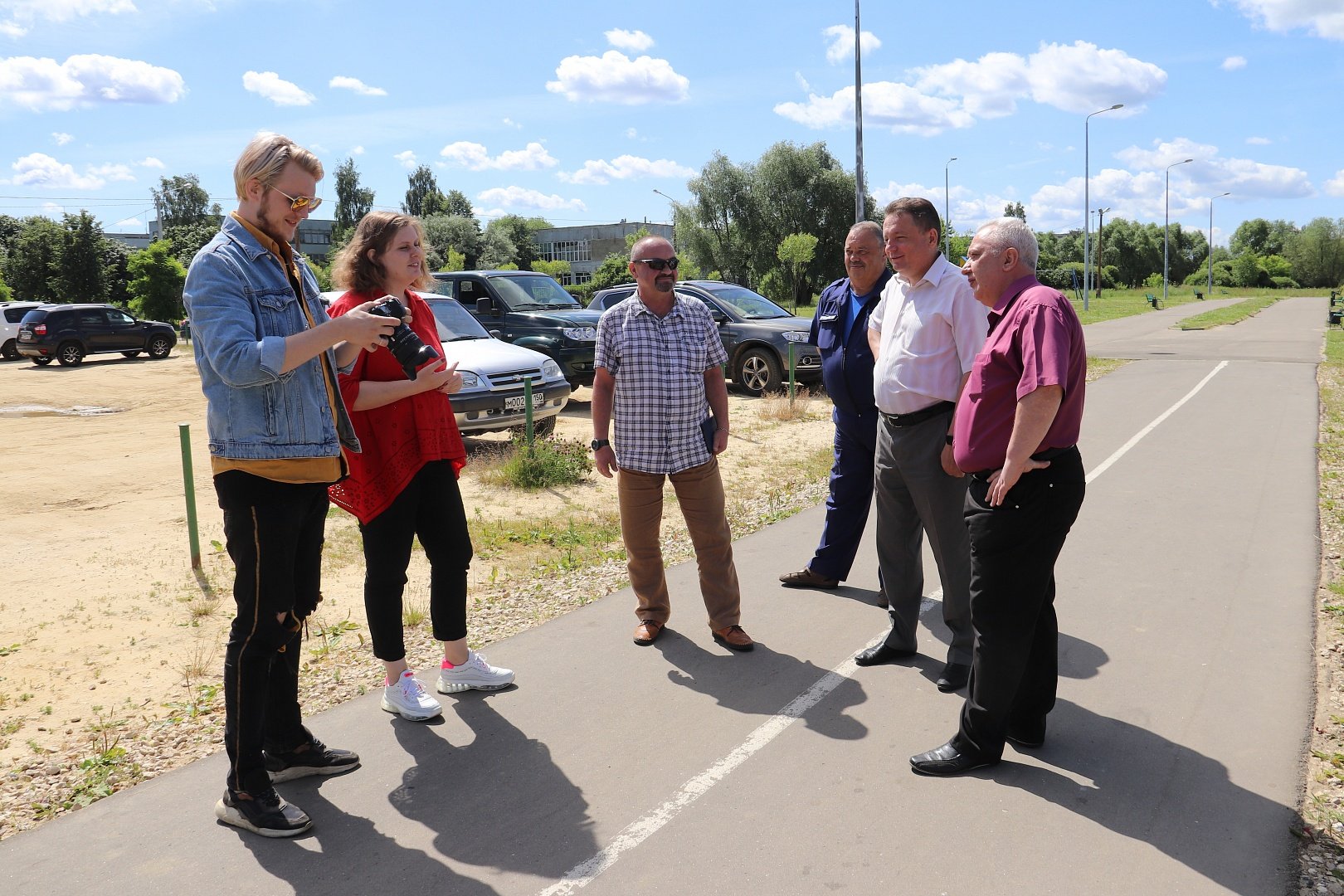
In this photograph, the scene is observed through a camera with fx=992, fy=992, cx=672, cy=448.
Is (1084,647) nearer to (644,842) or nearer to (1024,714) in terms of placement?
(1024,714)

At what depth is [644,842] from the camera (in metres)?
3.24

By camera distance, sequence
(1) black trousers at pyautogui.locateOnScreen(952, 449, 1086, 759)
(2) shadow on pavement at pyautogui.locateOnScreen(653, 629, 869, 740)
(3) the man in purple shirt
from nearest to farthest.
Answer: (3) the man in purple shirt < (1) black trousers at pyautogui.locateOnScreen(952, 449, 1086, 759) < (2) shadow on pavement at pyautogui.locateOnScreen(653, 629, 869, 740)

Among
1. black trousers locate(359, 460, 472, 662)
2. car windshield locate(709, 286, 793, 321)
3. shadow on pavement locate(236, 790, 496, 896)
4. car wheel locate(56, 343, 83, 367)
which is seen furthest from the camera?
car wheel locate(56, 343, 83, 367)

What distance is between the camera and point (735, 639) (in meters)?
5.01

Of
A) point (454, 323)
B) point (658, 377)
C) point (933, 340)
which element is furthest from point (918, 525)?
point (454, 323)

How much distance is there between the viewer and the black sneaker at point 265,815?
10.8 ft

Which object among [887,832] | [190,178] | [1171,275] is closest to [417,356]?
[887,832]

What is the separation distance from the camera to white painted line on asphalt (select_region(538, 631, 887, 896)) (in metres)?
3.08

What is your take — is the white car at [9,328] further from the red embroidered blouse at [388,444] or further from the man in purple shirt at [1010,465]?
the man in purple shirt at [1010,465]

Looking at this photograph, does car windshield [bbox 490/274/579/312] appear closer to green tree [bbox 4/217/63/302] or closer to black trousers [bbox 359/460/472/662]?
black trousers [bbox 359/460/472/662]

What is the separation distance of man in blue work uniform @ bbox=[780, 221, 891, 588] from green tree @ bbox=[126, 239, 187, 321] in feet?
136

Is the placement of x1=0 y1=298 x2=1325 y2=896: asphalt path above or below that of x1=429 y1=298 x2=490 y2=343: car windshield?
below

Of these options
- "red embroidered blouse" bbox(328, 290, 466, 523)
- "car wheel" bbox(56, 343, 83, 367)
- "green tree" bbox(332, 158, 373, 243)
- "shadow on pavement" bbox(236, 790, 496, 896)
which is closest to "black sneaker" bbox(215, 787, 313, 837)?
"shadow on pavement" bbox(236, 790, 496, 896)

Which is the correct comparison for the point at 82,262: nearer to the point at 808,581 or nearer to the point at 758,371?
the point at 758,371
